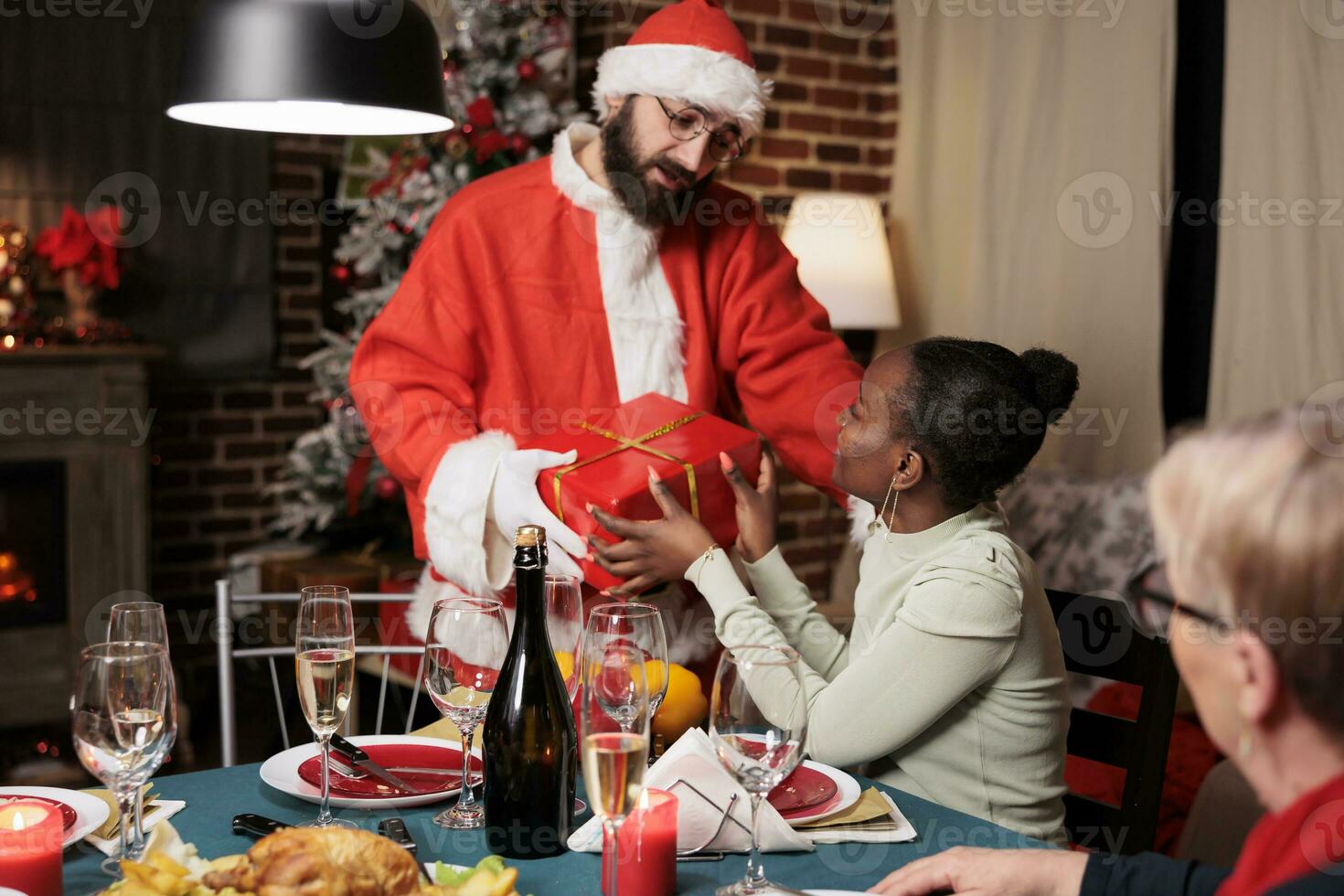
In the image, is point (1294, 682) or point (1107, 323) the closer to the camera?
point (1294, 682)

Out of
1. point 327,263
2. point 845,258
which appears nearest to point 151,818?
point 845,258

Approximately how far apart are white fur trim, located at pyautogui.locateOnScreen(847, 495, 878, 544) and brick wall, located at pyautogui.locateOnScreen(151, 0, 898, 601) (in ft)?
6.07

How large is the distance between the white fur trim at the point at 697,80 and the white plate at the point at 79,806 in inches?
52.6

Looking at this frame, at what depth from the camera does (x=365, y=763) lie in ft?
4.51

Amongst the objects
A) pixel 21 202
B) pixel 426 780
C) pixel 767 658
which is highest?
pixel 21 202

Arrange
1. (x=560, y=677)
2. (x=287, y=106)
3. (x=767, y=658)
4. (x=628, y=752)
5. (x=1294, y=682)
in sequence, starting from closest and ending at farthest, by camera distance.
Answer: (x=1294, y=682)
(x=628, y=752)
(x=767, y=658)
(x=560, y=677)
(x=287, y=106)

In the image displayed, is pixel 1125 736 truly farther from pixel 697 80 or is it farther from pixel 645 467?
pixel 697 80

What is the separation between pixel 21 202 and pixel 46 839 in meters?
3.52

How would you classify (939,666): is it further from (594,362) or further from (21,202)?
(21,202)

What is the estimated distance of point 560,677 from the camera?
4.18ft

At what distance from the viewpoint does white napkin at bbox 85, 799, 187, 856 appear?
1192mm

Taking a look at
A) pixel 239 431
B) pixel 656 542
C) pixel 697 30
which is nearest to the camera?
pixel 656 542

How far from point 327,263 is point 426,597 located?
2.61 meters

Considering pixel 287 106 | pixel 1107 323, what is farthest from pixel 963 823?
pixel 1107 323
